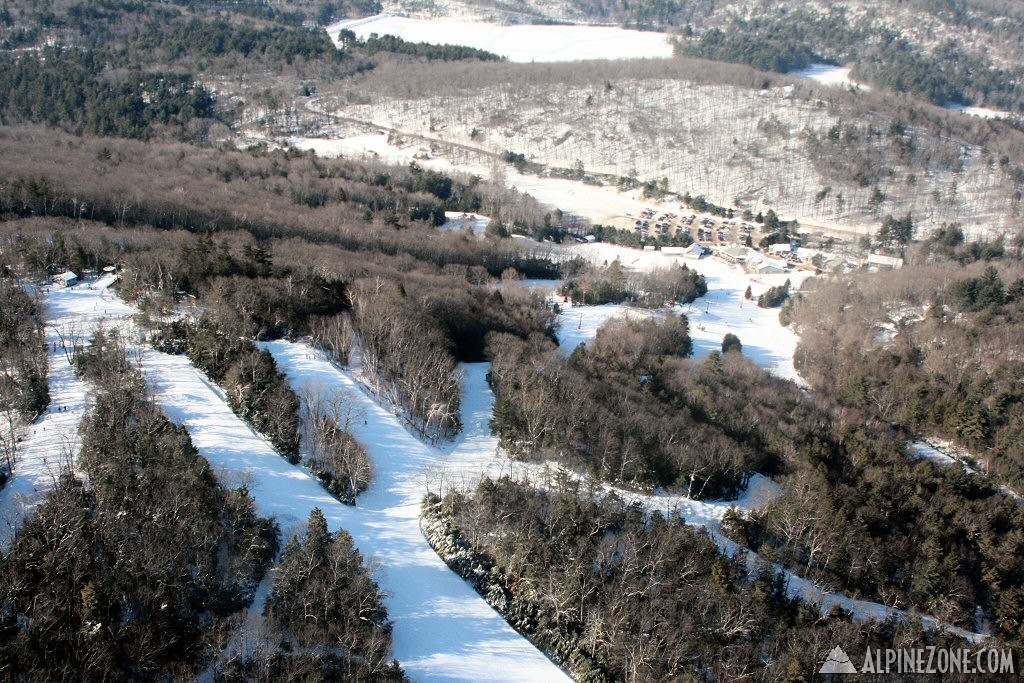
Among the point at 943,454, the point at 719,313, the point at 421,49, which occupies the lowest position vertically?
the point at 943,454

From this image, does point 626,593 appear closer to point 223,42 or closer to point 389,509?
point 389,509

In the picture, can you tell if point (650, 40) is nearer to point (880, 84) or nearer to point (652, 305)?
point (880, 84)

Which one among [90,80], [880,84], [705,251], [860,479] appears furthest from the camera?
[880,84]

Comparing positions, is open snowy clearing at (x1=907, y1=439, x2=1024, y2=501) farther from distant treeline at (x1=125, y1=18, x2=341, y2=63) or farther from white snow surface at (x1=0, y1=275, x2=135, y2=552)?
distant treeline at (x1=125, y1=18, x2=341, y2=63)

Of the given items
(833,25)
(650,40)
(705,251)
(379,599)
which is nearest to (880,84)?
(833,25)

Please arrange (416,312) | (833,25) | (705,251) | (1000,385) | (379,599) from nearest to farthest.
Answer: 1. (379,599)
2. (416,312)
3. (1000,385)
4. (705,251)
5. (833,25)

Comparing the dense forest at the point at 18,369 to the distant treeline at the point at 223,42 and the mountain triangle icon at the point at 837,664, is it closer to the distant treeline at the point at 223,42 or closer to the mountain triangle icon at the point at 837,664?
the mountain triangle icon at the point at 837,664
